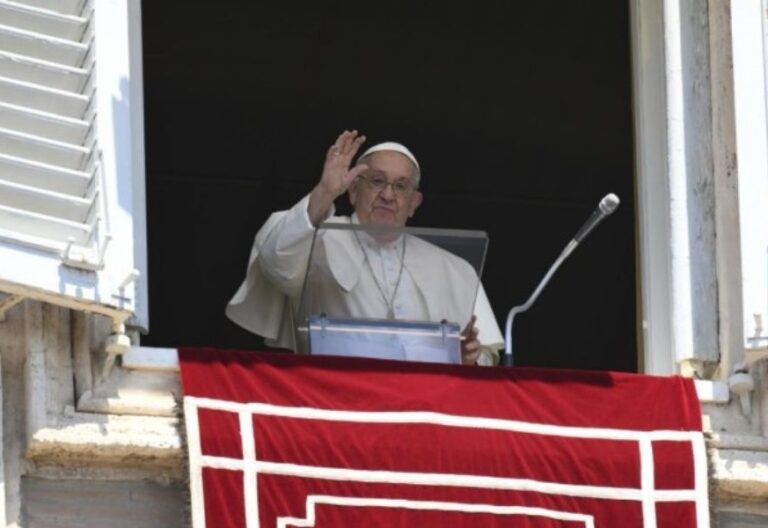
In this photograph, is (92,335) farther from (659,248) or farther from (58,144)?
(659,248)

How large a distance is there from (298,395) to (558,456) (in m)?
0.62

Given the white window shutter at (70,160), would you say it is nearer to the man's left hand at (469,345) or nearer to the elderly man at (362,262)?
the elderly man at (362,262)

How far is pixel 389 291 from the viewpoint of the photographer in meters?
9.68

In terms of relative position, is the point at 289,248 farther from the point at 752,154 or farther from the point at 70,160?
the point at 752,154

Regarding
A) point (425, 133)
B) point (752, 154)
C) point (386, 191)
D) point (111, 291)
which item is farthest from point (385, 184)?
point (425, 133)

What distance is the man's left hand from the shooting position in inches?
367

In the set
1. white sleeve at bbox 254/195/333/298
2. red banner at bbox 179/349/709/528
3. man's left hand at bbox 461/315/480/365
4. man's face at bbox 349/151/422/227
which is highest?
man's face at bbox 349/151/422/227

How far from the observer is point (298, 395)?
8734 mm

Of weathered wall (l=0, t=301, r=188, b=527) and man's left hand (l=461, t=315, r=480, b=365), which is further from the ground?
man's left hand (l=461, t=315, r=480, b=365)

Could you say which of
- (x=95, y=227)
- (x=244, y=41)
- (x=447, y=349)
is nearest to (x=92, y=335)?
(x=95, y=227)

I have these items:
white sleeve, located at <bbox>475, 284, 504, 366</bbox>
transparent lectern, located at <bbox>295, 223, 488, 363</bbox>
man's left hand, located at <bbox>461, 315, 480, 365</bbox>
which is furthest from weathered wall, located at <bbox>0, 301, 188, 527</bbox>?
white sleeve, located at <bbox>475, 284, 504, 366</bbox>

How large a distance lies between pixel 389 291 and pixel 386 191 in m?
0.33

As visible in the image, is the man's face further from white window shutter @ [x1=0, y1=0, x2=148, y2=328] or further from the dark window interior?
the dark window interior

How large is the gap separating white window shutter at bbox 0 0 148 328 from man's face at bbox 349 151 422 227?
105 centimetres
